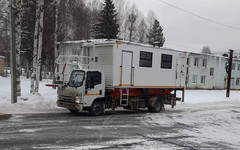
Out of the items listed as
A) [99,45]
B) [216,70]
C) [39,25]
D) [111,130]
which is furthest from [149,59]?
[216,70]

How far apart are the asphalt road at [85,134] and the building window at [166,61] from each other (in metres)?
5.27

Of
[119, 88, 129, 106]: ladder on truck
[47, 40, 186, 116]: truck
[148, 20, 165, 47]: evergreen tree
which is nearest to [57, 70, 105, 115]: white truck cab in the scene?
[47, 40, 186, 116]: truck

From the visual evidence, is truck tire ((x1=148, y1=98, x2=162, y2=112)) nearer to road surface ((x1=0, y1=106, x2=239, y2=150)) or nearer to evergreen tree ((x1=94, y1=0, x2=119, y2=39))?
road surface ((x1=0, y1=106, x2=239, y2=150))

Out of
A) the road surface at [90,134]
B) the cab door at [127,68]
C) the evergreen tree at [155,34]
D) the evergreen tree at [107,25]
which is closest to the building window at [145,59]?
the cab door at [127,68]

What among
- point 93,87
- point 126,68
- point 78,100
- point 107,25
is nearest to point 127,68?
point 126,68

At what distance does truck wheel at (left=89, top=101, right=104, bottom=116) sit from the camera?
12.4 meters

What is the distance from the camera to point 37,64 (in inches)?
640

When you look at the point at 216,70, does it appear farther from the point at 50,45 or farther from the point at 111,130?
the point at 111,130

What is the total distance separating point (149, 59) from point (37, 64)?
7.26 m

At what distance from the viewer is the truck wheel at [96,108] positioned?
1239 centimetres

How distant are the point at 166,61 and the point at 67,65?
633 centimetres

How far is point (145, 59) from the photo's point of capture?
1454 centimetres

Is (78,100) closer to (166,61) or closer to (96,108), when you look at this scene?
(96,108)

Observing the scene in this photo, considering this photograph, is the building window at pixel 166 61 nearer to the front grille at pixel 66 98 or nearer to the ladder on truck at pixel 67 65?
the ladder on truck at pixel 67 65
